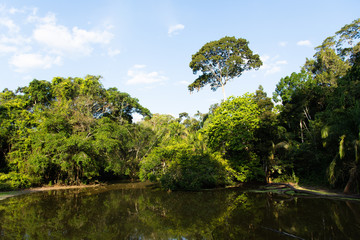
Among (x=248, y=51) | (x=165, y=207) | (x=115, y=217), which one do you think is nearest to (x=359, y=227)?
(x=165, y=207)

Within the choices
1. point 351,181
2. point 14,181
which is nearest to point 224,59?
point 351,181

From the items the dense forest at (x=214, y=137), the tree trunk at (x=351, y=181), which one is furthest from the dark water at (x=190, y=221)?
the dense forest at (x=214, y=137)

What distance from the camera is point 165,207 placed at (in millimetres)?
9688

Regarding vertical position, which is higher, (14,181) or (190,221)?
(14,181)

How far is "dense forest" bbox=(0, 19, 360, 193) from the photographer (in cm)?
1276

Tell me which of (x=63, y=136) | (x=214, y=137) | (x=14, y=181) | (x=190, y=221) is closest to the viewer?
(x=190, y=221)

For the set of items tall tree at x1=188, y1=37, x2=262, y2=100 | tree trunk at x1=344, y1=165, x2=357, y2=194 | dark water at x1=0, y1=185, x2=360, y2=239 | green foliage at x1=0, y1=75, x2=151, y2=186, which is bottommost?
dark water at x1=0, y1=185, x2=360, y2=239

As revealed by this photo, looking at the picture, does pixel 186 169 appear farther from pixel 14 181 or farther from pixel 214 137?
pixel 14 181

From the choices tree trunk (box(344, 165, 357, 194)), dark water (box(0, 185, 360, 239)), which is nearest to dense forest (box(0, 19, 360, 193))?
tree trunk (box(344, 165, 357, 194))

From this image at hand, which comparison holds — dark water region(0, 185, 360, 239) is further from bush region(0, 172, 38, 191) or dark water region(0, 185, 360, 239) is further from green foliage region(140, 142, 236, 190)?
bush region(0, 172, 38, 191)

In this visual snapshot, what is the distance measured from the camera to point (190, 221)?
7.23 metres

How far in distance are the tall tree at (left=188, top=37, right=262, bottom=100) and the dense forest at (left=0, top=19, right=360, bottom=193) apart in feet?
0.33

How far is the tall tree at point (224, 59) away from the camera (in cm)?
2209

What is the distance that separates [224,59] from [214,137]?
9309 mm
